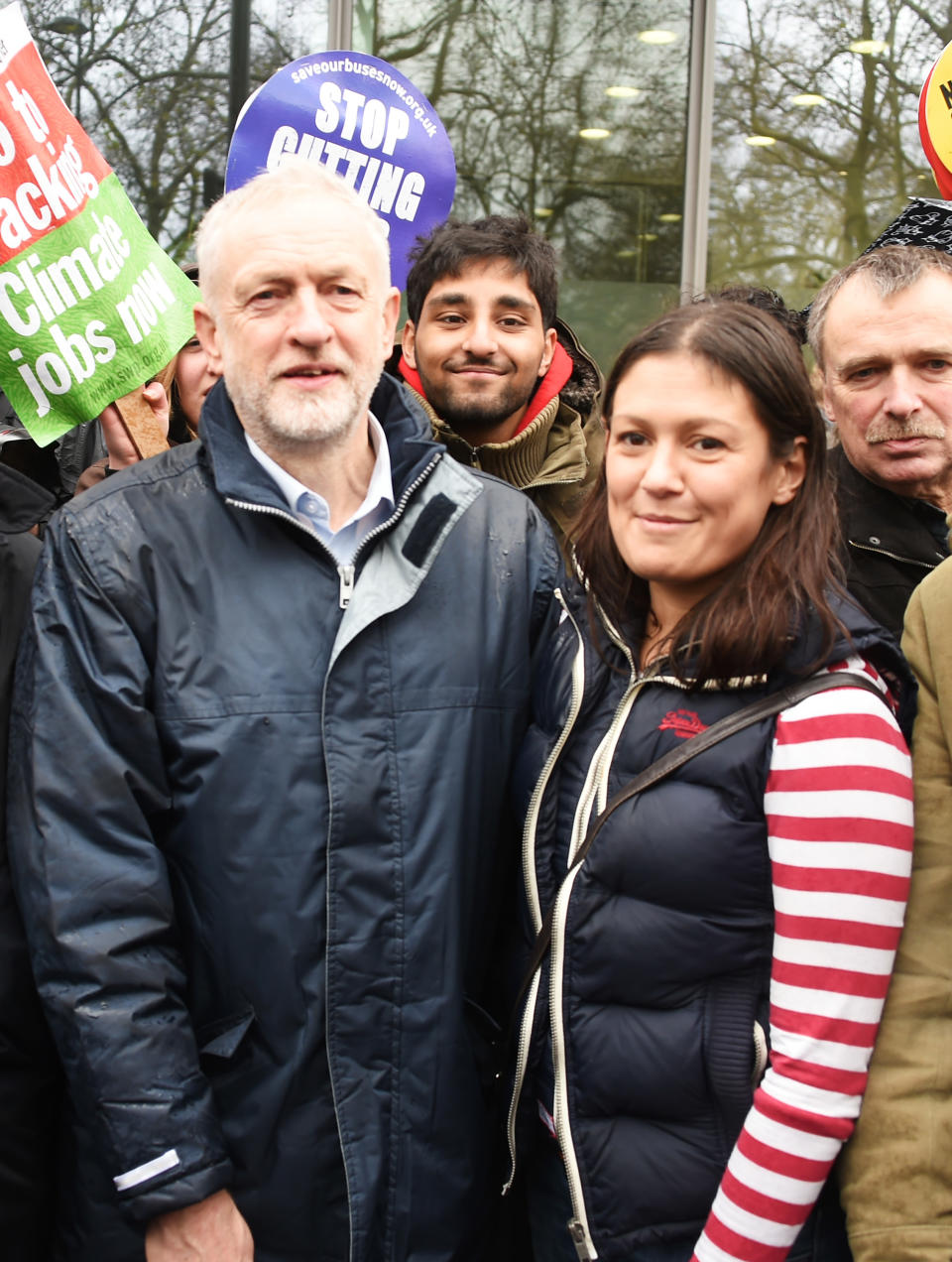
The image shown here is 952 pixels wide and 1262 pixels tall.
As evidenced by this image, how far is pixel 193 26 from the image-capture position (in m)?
5.86

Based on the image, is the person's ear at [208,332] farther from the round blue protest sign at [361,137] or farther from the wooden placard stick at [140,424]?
the round blue protest sign at [361,137]

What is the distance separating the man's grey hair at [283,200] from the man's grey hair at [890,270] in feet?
3.14

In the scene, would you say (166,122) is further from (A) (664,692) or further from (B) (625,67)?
(A) (664,692)

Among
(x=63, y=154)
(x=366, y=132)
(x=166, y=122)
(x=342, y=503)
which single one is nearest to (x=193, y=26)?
(x=166, y=122)

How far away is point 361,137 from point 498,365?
74 centimetres

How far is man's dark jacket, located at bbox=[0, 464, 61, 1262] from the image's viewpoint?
1.88 meters

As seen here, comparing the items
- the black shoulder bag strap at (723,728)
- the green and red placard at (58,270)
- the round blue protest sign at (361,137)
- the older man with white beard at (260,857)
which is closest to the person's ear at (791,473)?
the black shoulder bag strap at (723,728)

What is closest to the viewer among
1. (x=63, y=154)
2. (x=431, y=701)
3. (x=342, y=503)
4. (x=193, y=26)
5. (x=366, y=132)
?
(x=431, y=701)

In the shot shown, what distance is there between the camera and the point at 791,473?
180cm

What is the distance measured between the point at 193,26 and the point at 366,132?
312cm

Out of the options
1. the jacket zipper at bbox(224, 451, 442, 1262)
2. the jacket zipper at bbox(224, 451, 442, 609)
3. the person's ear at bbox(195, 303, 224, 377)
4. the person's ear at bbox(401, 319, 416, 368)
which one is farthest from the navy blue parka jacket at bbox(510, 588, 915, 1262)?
the person's ear at bbox(401, 319, 416, 368)

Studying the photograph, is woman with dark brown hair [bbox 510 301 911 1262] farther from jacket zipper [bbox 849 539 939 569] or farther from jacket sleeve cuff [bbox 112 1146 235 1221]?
jacket zipper [bbox 849 539 939 569]

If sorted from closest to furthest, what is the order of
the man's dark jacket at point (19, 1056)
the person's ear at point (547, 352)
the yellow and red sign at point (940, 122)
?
Result: 1. the man's dark jacket at point (19, 1056)
2. the yellow and red sign at point (940, 122)
3. the person's ear at point (547, 352)

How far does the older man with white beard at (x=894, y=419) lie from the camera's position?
236 centimetres
